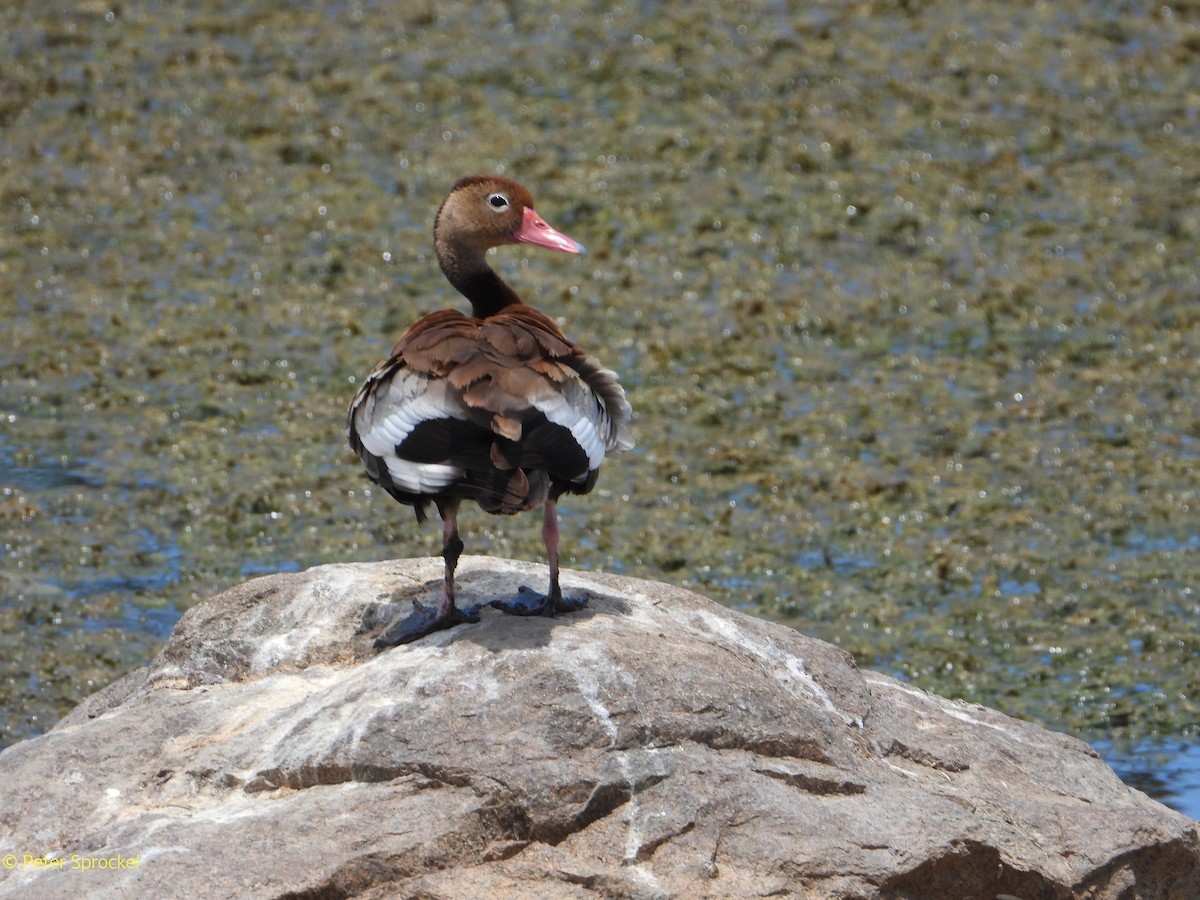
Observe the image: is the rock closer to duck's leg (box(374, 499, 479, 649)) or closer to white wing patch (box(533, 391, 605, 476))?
duck's leg (box(374, 499, 479, 649))

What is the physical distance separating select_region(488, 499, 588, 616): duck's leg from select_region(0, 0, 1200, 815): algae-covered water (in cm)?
304

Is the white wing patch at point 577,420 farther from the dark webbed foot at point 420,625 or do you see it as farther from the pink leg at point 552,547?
the dark webbed foot at point 420,625

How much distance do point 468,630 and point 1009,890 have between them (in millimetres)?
1814

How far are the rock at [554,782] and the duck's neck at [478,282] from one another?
122 centimetres

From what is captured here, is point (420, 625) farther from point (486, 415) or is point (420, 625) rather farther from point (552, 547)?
point (486, 415)

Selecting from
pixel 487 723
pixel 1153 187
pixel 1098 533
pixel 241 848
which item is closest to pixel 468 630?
pixel 487 723

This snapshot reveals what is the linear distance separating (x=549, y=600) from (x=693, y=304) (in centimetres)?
599

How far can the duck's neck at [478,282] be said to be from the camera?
22.2 feet

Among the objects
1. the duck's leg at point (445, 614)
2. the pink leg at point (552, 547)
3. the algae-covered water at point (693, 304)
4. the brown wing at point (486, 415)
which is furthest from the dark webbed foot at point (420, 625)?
the algae-covered water at point (693, 304)

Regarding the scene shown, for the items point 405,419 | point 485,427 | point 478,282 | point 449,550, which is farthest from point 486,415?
point 478,282

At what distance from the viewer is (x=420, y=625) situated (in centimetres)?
569

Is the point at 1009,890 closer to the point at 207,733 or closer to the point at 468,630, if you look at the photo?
the point at 468,630

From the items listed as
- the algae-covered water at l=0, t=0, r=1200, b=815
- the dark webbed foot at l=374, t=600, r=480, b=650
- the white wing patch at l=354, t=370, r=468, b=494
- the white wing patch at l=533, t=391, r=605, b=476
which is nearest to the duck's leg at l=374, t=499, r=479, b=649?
the dark webbed foot at l=374, t=600, r=480, b=650

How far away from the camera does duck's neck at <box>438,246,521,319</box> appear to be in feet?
22.2
